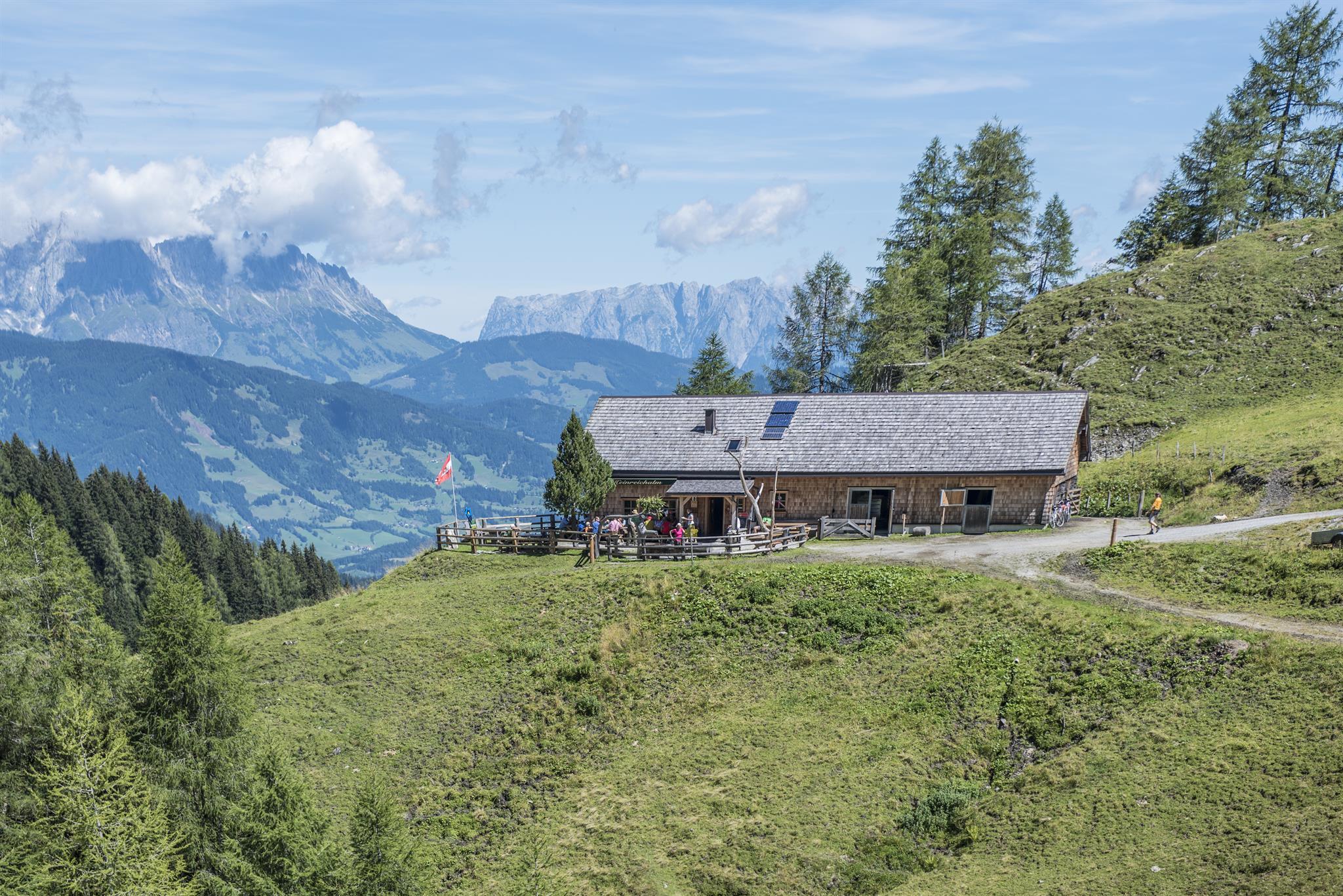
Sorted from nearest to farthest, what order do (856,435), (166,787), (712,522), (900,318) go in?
(166,787), (856,435), (712,522), (900,318)

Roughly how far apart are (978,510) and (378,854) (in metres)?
33.1

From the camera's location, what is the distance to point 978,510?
42.4 metres

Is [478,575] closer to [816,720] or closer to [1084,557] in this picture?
[816,720]


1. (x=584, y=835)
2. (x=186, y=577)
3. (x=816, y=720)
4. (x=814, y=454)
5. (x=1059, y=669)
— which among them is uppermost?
(x=814, y=454)

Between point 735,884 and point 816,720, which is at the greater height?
point 816,720

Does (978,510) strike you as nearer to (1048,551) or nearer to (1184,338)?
(1048,551)

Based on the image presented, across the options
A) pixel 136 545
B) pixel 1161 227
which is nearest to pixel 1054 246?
pixel 1161 227

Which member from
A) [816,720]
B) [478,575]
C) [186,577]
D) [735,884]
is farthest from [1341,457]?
[186,577]

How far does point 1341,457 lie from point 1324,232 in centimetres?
3725

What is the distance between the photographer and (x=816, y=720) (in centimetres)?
2647

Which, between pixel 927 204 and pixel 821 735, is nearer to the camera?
pixel 821 735

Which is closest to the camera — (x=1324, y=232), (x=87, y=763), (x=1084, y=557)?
(x=87, y=763)

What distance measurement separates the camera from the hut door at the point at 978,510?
42.2 meters

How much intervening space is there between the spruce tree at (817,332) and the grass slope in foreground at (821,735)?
4376 cm
